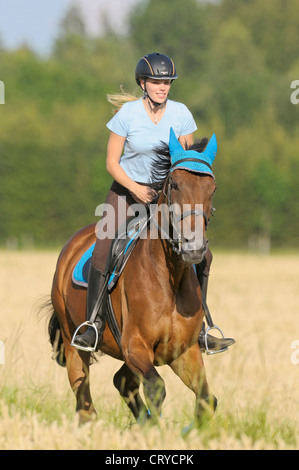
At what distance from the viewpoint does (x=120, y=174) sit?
648cm

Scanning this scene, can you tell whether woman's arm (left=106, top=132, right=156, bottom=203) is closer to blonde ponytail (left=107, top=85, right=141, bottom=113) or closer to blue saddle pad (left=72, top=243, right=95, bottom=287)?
blonde ponytail (left=107, top=85, right=141, bottom=113)

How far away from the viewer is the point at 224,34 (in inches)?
3962

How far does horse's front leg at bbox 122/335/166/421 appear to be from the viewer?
18.6 feet

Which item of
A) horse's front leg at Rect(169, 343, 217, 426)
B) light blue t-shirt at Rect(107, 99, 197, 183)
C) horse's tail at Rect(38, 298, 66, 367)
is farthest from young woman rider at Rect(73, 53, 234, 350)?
horse's tail at Rect(38, 298, 66, 367)

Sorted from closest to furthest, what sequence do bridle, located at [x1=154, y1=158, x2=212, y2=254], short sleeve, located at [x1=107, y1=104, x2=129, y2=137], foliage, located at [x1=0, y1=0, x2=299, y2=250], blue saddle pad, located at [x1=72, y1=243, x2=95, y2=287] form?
1. bridle, located at [x1=154, y1=158, x2=212, y2=254]
2. short sleeve, located at [x1=107, y1=104, x2=129, y2=137]
3. blue saddle pad, located at [x1=72, y1=243, x2=95, y2=287]
4. foliage, located at [x1=0, y1=0, x2=299, y2=250]

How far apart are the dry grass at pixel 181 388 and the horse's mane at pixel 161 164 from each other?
58.0 inches

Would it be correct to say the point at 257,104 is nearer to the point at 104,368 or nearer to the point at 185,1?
the point at 185,1

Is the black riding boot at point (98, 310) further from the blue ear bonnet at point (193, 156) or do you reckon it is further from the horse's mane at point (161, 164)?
the blue ear bonnet at point (193, 156)

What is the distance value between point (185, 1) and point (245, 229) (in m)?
69.6

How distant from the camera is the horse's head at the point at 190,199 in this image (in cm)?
538

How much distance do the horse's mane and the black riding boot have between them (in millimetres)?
952

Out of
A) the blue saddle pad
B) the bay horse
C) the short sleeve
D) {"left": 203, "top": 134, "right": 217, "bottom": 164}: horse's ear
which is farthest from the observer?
the blue saddle pad

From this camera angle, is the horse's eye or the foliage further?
the foliage

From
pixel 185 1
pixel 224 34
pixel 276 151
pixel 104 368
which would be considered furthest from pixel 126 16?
pixel 104 368
